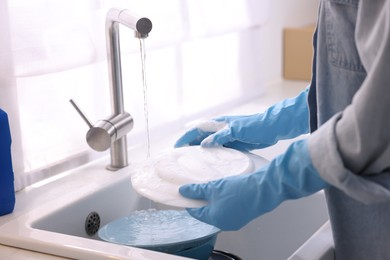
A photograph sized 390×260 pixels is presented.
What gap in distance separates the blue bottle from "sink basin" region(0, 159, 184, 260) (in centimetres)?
4

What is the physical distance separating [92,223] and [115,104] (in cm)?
26

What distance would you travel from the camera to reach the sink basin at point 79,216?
3.78ft

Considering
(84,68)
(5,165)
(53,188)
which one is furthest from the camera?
(84,68)

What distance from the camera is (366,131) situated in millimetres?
970


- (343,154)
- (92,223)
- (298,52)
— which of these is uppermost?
(343,154)

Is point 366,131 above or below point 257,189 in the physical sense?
above

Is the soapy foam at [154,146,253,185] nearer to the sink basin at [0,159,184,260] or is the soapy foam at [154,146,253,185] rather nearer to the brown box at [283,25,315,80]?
the sink basin at [0,159,184,260]

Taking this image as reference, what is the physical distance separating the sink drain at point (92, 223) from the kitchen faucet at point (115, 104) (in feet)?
0.44

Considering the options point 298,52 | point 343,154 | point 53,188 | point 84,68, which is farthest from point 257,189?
point 298,52

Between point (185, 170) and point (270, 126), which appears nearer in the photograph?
point (185, 170)

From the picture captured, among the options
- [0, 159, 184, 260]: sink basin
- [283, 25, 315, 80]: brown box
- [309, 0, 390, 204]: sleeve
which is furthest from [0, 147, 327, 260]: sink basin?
[283, 25, 315, 80]: brown box

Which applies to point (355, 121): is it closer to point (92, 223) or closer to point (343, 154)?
point (343, 154)

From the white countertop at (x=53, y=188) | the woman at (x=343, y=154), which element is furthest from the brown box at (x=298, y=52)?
the woman at (x=343, y=154)

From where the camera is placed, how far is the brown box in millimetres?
2477
